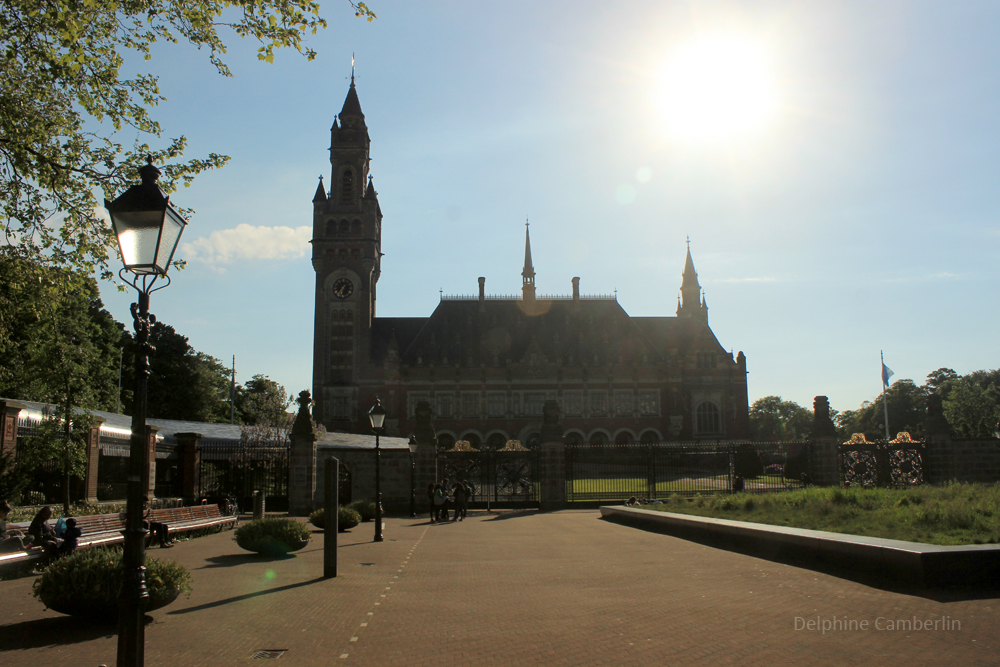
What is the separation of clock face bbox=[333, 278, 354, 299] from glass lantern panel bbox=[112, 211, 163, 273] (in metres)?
54.1

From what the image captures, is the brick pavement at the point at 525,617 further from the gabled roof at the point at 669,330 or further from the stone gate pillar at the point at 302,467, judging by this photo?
the gabled roof at the point at 669,330

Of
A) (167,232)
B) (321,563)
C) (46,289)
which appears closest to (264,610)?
(321,563)

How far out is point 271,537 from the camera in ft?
43.0

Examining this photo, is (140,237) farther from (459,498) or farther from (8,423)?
(459,498)

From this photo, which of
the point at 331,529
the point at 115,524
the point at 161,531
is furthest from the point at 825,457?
the point at 115,524

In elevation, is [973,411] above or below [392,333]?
below

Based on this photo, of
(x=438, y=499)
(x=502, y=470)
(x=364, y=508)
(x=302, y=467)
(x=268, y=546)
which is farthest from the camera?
(x=502, y=470)

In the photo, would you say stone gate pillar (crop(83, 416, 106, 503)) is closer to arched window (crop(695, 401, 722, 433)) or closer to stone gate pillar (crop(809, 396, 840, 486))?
stone gate pillar (crop(809, 396, 840, 486))

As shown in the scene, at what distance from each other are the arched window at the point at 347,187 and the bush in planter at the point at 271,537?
48105 mm

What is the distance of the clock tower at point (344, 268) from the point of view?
186 feet

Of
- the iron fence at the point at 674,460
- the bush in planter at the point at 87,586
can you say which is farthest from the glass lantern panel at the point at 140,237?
the iron fence at the point at 674,460

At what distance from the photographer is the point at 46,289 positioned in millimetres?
11961

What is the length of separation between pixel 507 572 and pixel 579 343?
52003 mm

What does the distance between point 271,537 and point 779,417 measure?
126327 millimetres
